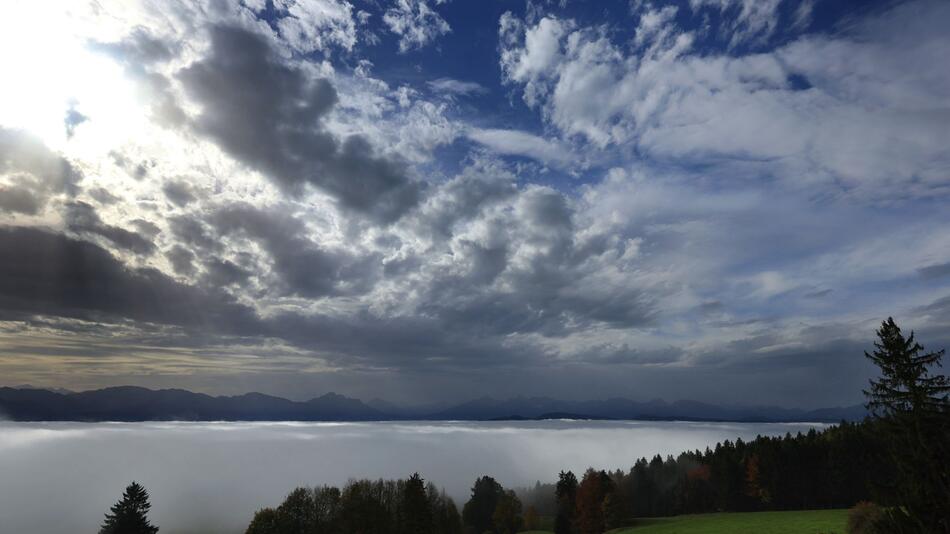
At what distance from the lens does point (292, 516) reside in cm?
10875

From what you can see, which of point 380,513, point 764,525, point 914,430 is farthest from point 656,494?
point 914,430

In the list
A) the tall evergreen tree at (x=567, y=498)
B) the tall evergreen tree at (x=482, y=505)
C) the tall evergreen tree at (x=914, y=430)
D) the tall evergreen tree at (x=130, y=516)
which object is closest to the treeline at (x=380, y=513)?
the tall evergreen tree at (x=482, y=505)

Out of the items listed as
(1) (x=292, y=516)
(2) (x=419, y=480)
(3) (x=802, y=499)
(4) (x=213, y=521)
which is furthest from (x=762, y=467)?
(4) (x=213, y=521)

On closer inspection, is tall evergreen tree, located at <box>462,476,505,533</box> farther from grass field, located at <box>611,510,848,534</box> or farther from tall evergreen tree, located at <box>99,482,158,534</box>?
tall evergreen tree, located at <box>99,482,158,534</box>

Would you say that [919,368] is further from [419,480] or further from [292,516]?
[292,516]

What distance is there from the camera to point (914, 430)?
35094 mm

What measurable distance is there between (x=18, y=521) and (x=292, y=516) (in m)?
165

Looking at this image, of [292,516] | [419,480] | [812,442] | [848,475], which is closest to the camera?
[419,480]

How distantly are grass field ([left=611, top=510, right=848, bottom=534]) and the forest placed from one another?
629cm

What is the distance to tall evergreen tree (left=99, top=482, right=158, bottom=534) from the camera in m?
79.4

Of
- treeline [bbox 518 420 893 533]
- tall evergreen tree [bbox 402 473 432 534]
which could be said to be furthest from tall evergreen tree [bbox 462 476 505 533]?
tall evergreen tree [bbox 402 473 432 534]

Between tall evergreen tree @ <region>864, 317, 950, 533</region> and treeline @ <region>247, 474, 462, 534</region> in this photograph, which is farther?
treeline @ <region>247, 474, 462, 534</region>

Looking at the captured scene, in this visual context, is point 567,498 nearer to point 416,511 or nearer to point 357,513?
point 357,513

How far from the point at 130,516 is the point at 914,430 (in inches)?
4104
